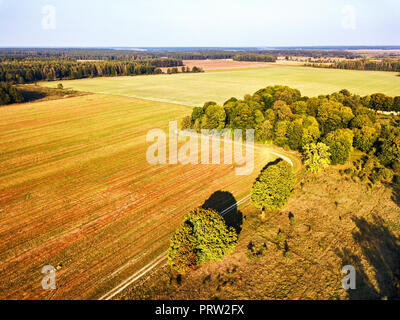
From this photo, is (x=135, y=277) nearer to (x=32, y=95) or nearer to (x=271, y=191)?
(x=271, y=191)

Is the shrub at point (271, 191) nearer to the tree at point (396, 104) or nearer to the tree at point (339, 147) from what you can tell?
the tree at point (339, 147)

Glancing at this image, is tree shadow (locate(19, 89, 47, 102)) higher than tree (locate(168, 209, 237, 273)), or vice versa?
tree shadow (locate(19, 89, 47, 102))

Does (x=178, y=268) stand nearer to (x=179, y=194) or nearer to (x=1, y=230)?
(x=179, y=194)

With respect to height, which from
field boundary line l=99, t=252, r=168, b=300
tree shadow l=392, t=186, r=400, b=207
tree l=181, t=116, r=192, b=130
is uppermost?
tree l=181, t=116, r=192, b=130

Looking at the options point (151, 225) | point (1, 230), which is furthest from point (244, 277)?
point (1, 230)

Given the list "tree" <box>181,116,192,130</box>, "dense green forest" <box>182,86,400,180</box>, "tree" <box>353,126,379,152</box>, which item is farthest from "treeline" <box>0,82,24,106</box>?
"tree" <box>353,126,379,152</box>

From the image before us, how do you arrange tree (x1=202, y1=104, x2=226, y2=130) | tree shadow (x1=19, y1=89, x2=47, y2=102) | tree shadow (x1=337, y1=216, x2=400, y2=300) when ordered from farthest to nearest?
tree shadow (x1=19, y1=89, x2=47, y2=102) → tree (x1=202, y1=104, x2=226, y2=130) → tree shadow (x1=337, y1=216, x2=400, y2=300)

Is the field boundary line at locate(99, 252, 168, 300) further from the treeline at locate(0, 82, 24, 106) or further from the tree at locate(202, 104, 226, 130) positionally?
the treeline at locate(0, 82, 24, 106)
